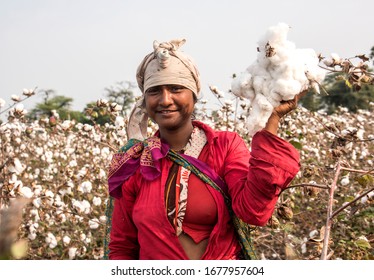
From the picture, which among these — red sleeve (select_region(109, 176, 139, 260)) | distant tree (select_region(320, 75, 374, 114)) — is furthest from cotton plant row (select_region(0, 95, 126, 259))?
distant tree (select_region(320, 75, 374, 114))

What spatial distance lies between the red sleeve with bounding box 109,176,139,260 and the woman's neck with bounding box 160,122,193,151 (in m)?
0.19

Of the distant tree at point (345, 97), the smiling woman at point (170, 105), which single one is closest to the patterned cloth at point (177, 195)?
the smiling woman at point (170, 105)

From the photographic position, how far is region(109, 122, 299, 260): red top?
3.41ft

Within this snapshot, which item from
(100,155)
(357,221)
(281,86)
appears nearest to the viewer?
(281,86)

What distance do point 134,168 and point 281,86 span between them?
58 cm

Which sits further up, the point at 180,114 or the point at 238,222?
the point at 180,114

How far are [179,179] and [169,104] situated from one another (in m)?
0.20

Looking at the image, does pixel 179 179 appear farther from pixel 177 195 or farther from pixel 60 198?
pixel 60 198

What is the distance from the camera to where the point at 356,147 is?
5.08 m

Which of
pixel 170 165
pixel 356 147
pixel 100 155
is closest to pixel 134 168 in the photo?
pixel 170 165

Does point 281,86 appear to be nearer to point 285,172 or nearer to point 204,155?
point 285,172

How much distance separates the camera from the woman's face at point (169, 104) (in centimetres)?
126

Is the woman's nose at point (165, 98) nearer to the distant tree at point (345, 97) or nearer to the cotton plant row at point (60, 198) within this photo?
the cotton plant row at point (60, 198)

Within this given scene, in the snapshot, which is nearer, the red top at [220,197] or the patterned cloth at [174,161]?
the red top at [220,197]
